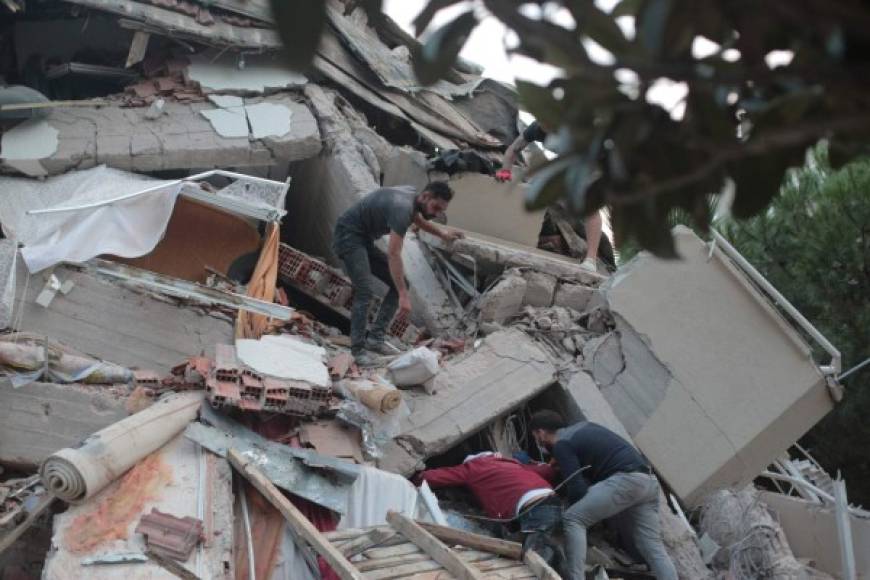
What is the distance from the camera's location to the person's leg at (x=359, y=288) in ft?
27.1

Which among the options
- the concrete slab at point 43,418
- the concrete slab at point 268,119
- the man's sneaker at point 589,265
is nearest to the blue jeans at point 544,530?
the concrete slab at point 43,418

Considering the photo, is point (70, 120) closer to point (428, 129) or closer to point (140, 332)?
point (140, 332)

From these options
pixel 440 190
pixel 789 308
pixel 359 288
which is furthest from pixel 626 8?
pixel 359 288

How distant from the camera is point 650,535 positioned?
23.4 feet

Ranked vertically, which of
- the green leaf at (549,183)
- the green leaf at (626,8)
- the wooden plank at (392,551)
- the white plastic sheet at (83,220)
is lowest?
the green leaf at (549,183)

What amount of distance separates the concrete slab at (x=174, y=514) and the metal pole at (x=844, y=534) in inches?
178

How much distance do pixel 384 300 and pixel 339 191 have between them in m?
2.11

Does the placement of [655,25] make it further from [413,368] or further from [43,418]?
[413,368]

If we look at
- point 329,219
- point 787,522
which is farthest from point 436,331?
point 787,522

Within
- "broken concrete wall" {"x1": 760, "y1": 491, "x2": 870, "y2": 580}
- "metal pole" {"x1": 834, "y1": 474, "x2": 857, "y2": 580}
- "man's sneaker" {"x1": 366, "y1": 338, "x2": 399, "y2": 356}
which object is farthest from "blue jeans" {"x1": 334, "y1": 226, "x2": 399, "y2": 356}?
"metal pole" {"x1": 834, "y1": 474, "x2": 857, "y2": 580}

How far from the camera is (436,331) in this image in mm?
9453

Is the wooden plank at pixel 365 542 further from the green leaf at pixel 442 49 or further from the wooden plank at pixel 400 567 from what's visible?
the green leaf at pixel 442 49

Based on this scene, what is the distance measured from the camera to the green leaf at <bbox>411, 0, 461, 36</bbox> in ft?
5.74

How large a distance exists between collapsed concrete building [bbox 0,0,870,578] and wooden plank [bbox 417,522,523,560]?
0.8 inches
